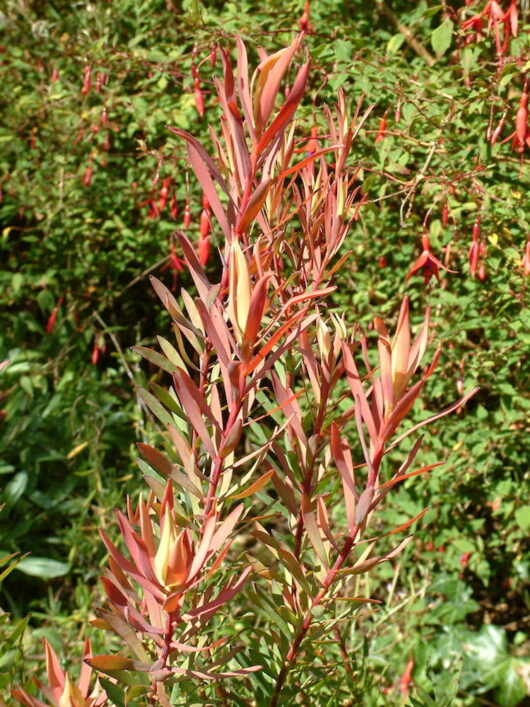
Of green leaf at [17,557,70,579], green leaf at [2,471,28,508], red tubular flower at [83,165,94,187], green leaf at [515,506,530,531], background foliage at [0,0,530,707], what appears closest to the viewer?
background foliage at [0,0,530,707]

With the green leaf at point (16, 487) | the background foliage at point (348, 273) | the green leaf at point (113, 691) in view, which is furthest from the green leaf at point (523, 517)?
the green leaf at point (113, 691)

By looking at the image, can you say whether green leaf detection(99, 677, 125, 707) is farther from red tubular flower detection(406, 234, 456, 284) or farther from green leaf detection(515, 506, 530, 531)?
green leaf detection(515, 506, 530, 531)

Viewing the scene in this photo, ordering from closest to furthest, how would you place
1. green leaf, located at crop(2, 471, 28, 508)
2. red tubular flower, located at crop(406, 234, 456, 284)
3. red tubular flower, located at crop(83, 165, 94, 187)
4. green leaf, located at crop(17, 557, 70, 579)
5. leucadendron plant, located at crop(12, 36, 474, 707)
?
leucadendron plant, located at crop(12, 36, 474, 707) < red tubular flower, located at crop(406, 234, 456, 284) < green leaf, located at crop(17, 557, 70, 579) < green leaf, located at crop(2, 471, 28, 508) < red tubular flower, located at crop(83, 165, 94, 187)

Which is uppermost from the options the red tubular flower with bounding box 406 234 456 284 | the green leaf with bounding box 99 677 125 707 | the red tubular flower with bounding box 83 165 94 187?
the green leaf with bounding box 99 677 125 707

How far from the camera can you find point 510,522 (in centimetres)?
265

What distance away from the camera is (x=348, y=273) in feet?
9.29

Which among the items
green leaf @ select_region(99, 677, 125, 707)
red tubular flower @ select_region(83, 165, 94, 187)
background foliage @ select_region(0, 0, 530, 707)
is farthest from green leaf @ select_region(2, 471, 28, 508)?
green leaf @ select_region(99, 677, 125, 707)

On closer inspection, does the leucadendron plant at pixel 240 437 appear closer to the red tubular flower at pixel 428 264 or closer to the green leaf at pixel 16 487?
the red tubular flower at pixel 428 264

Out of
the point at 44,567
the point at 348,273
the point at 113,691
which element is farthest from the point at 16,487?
the point at 113,691

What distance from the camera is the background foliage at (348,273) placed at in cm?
217

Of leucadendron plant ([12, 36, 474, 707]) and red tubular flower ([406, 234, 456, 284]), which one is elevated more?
leucadendron plant ([12, 36, 474, 707])

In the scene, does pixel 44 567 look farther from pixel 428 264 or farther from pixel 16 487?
pixel 428 264

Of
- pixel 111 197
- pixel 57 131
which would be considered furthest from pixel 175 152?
pixel 57 131

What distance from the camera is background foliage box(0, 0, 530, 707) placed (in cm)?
217
